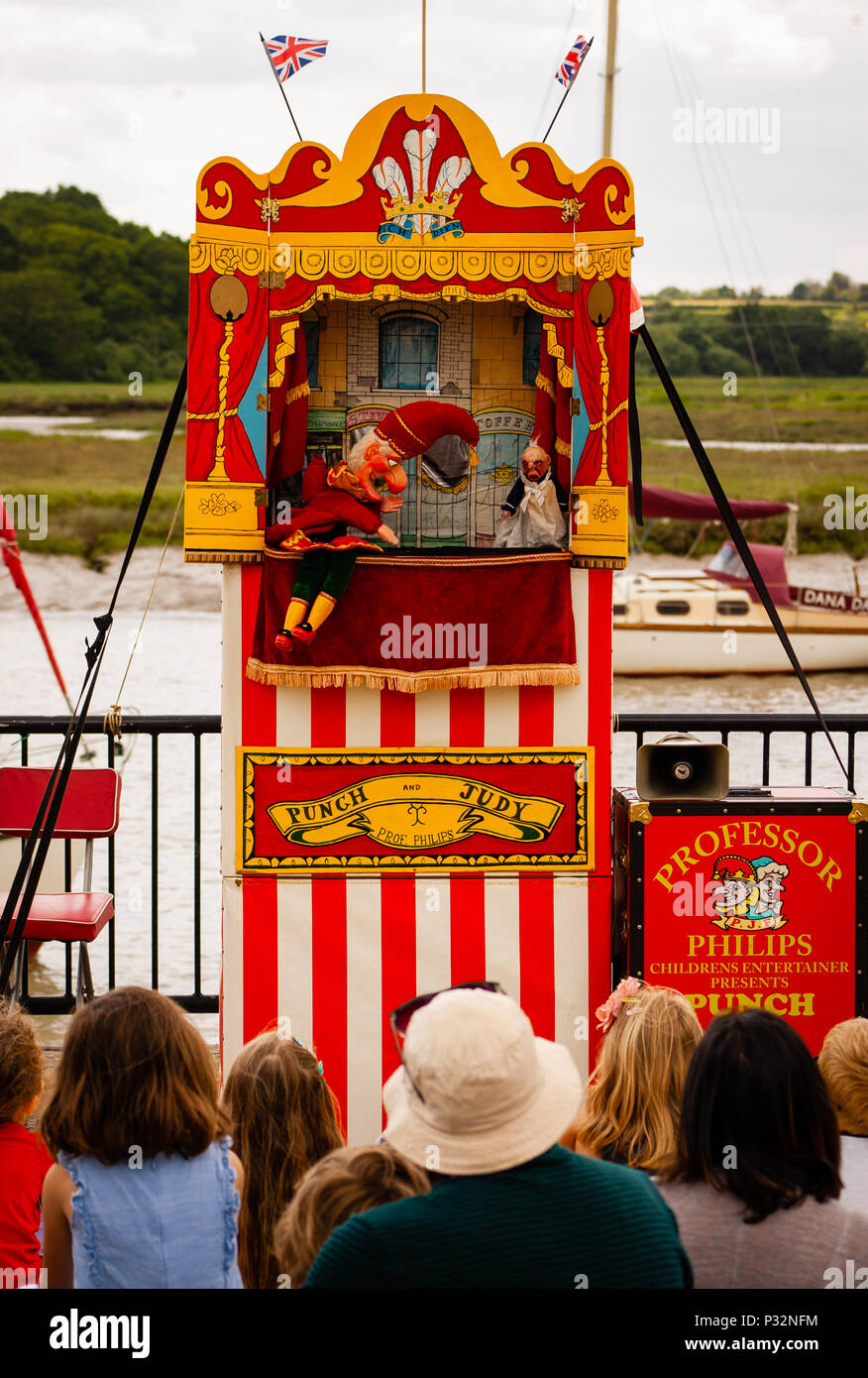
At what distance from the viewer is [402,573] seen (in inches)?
161

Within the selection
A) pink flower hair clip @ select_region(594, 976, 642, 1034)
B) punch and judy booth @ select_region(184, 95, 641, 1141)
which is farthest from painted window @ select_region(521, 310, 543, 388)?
pink flower hair clip @ select_region(594, 976, 642, 1034)

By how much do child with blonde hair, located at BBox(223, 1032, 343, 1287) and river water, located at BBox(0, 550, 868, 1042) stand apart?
2.61 metres

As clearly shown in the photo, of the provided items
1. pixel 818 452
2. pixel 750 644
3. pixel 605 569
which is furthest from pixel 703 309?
pixel 605 569

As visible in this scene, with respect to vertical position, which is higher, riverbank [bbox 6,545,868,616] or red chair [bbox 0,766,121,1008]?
riverbank [bbox 6,545,868,616]

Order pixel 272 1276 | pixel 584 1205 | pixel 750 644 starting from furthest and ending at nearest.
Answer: pixel 750 644, pixel 272 1276, pixel 584 1205

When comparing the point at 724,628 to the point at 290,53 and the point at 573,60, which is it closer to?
the point at 573,60

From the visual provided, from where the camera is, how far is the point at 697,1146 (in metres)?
2.39

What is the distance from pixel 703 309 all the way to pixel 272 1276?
36.9m

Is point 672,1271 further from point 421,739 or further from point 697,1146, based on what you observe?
point 421,739

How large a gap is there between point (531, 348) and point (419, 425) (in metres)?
0.51

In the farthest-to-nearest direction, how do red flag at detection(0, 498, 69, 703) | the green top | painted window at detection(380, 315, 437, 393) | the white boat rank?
the white boat < red flag at detection(0, 498, 69, 703) < painted window at detection(380, 315, 437, 393) < the green top

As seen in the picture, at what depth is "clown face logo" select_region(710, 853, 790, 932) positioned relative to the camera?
4.16 metres

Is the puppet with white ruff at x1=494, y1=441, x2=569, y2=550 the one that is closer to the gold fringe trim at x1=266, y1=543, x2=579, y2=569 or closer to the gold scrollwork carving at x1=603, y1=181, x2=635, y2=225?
the gold fringe trim at x1=266, y1=543, x2=579, y2=569

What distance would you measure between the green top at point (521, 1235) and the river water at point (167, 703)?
3.48 meters
